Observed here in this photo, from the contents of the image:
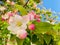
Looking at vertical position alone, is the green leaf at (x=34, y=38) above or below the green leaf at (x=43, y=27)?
below

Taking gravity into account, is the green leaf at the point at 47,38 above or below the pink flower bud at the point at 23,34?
below

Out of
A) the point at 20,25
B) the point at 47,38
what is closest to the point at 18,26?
the point at 20,25

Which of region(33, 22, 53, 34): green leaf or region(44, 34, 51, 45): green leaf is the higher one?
region(33, 22, 53, 34): green leaf

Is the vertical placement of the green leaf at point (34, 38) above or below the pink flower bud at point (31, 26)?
below

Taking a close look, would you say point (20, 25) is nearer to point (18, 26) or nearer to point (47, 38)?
point (18, 26)

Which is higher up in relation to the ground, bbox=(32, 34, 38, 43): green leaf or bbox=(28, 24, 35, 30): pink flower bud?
bbox=(28, 24, 35, 30): pink flower bud

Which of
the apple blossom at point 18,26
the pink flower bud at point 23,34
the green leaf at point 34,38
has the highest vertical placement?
the apple blossom at point 18,26

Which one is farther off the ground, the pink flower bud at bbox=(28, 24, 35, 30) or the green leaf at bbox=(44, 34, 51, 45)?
the pink flower bud at bbox=(28, 24, 35, 30)

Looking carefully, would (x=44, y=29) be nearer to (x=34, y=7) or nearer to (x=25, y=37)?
(x=25, y=37)

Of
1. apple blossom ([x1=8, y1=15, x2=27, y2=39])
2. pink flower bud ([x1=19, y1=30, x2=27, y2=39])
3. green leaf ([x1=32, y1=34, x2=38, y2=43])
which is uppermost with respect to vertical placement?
apple blossom ([x1=8, y1=15, x2=27, y2=39])

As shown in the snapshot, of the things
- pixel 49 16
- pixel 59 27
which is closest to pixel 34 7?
pixel 49 16

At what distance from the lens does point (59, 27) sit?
0.96 meters

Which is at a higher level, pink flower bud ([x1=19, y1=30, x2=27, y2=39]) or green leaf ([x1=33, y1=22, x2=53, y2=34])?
green leaf ([x1=33, y1=22, x2=53, y2=34])

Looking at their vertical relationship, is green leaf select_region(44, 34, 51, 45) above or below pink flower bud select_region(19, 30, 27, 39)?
below
